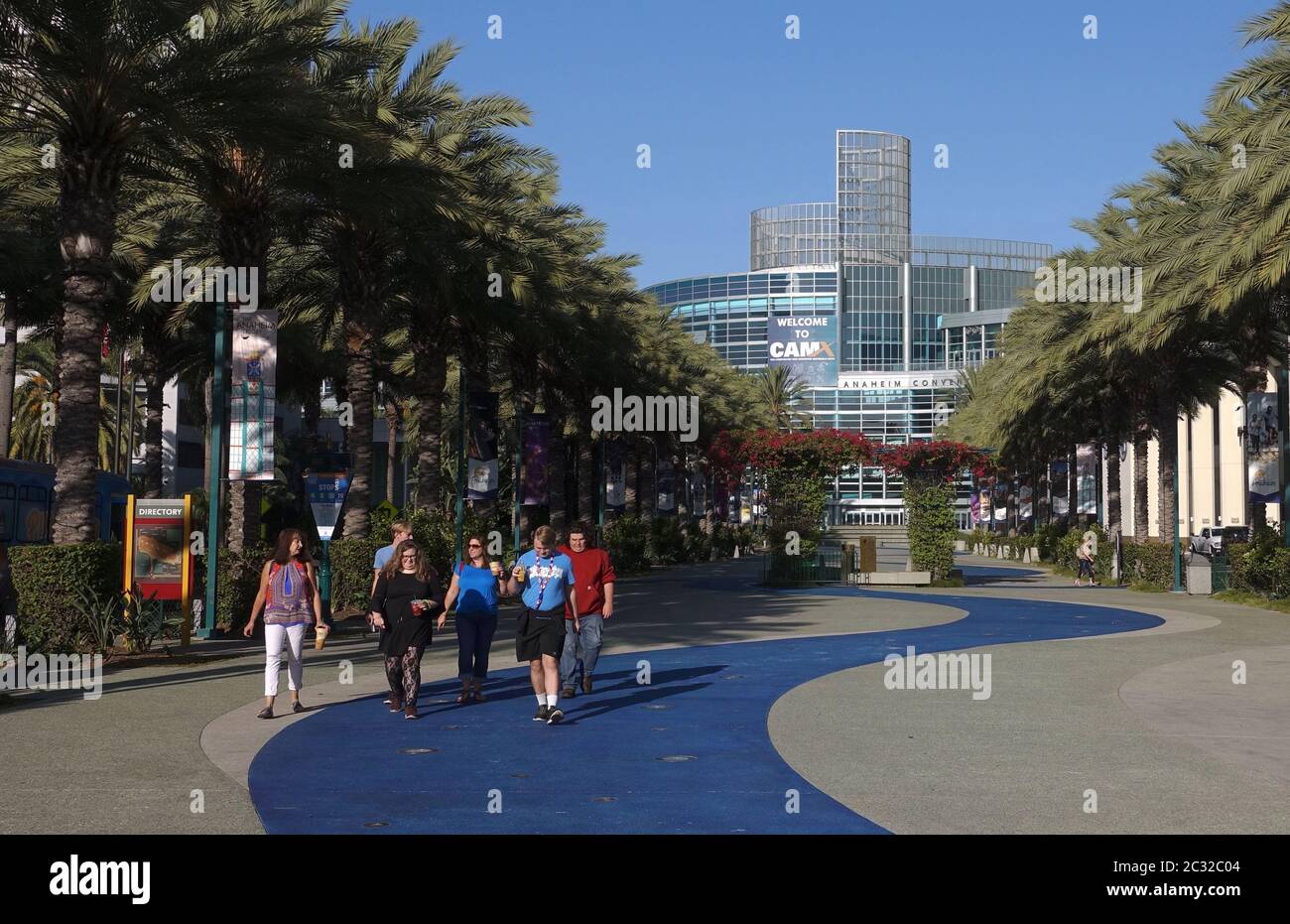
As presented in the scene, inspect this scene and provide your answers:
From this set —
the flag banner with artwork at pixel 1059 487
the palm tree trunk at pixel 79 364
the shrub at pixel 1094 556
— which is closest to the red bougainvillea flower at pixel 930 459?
the shrub at pixel 1094 556

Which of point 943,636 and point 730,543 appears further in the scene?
point 730,543

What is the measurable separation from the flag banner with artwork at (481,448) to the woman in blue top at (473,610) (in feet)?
58.6

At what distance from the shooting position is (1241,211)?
973 inches

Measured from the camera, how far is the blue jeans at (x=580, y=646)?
13.9m

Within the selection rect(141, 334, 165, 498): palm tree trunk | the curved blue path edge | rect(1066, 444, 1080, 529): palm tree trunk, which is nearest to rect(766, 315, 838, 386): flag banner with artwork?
rect(1066, 444, 1080, 529): palm tree trunk

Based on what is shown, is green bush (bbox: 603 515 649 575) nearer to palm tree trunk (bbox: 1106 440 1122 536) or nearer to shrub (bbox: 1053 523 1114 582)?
shrub (bbox: 1053 523 1114 582)

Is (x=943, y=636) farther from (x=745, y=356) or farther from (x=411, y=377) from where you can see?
(x=745, y=356)

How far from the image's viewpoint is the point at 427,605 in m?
12.8

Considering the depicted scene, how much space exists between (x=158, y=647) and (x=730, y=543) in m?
56.2

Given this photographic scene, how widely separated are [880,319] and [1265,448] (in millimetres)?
125574

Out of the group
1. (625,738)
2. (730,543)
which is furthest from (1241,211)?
(730,543)

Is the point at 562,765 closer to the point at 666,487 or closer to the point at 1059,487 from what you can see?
the point at 666,487

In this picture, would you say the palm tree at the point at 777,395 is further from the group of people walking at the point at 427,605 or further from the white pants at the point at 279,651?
the white pants at the point at 279,651
